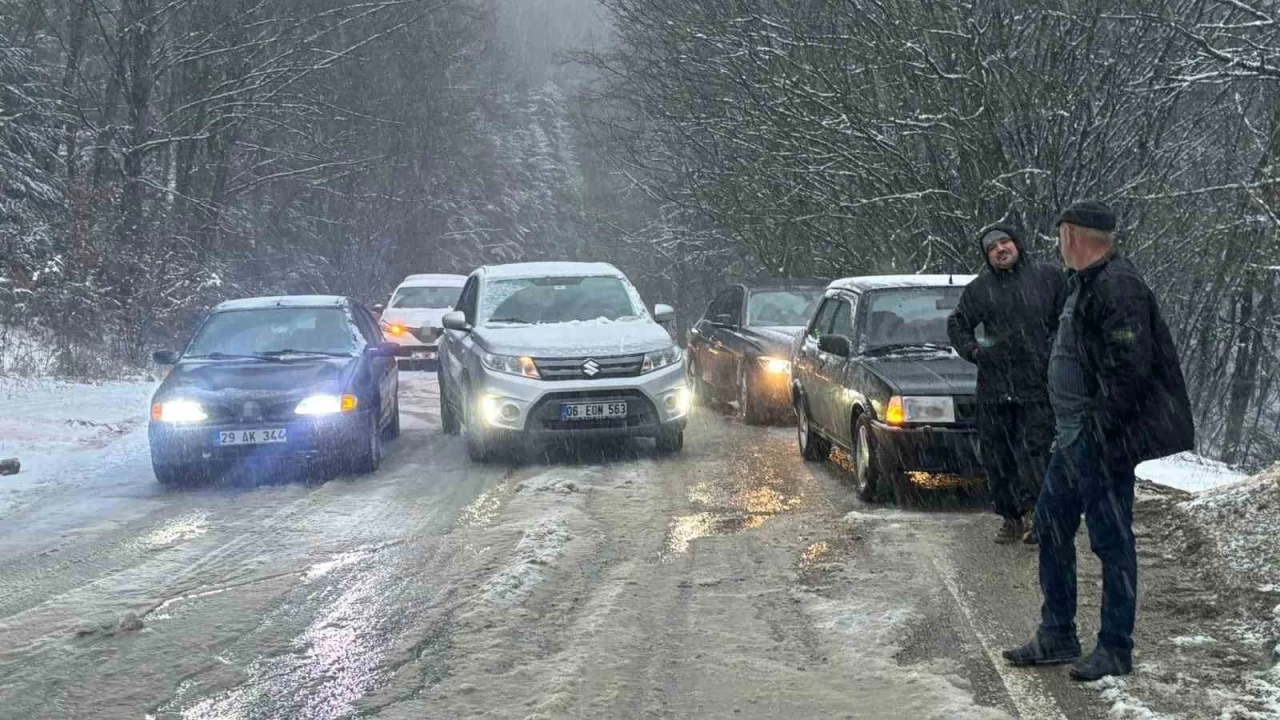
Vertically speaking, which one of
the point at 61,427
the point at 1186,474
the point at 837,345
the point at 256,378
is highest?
the point at 837,345

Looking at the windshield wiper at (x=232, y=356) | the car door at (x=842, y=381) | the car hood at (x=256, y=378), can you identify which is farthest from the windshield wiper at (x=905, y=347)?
the windshield wiper at (x=232, y=356)

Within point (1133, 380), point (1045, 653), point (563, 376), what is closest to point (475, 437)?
point (563, 376)

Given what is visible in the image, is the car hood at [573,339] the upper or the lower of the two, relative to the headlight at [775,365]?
upper

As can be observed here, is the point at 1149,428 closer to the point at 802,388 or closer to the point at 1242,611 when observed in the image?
the point at 1242,611

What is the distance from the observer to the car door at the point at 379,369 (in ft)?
37.7

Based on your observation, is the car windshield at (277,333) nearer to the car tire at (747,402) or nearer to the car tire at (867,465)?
the car tire at (747,402)

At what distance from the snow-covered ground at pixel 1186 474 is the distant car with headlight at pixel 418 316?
13.5 metres

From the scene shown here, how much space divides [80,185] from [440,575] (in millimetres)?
16615

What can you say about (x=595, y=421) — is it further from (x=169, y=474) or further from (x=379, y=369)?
(x=169, y=474)

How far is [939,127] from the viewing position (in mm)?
14453

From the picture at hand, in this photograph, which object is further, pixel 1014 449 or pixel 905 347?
pixel 905 347

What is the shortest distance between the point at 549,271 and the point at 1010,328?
629cm

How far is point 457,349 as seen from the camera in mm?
12273

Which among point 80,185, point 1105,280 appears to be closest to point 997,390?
point 1105,280
